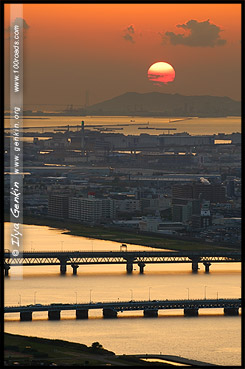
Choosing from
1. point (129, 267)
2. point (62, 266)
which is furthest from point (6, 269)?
point (129, 267)

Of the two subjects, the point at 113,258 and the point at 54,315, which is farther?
the point at 113,258

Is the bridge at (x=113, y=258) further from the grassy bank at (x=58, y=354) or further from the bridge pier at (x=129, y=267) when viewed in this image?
the grassy bank at (x=58, y=354)

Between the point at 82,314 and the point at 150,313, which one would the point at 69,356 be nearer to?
the point at 82,314

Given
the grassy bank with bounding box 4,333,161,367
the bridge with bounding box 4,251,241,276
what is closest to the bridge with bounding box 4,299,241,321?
the grassy bank with bounding box 4,333,161,367

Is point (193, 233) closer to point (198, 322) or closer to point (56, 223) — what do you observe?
point (56, 223)

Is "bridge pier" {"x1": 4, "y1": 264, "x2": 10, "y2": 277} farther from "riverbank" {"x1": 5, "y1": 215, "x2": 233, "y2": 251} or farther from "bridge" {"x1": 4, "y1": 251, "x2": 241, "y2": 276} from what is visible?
"riverbank" {"x1": 5, "y1": 215, "x2": 233, "y2": 251}

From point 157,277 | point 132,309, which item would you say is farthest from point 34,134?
point 132,309
